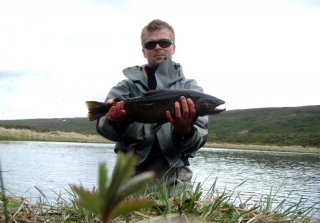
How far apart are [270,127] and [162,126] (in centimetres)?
13059

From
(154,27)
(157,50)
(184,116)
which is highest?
(154,27)

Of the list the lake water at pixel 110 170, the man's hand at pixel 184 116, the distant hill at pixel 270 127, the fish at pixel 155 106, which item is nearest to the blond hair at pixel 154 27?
the fish at pixel 155 106

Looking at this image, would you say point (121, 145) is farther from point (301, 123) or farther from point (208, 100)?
point (301, 123)

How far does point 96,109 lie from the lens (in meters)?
4.82

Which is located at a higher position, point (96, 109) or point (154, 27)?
point (154, 27)

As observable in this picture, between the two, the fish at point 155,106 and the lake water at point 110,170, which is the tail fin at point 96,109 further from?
the lake water at point 110,170

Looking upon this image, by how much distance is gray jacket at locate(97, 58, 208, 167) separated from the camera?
4.68m

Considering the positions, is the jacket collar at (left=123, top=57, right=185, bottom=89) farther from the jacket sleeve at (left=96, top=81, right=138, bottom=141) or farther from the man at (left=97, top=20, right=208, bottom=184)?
the jacket sleeve at (left=96, top=81, right=138, bottom=141)

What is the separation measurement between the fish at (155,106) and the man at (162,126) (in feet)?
0.29

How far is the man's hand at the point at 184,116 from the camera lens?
4.28m

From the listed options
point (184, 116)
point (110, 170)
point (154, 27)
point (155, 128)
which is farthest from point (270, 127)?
point (110, 170)

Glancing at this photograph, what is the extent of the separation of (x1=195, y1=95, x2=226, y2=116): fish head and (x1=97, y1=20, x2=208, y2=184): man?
16 centimetres

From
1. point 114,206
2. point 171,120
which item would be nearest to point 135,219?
point 171,120

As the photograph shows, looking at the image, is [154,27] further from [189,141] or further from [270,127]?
[270,127]
